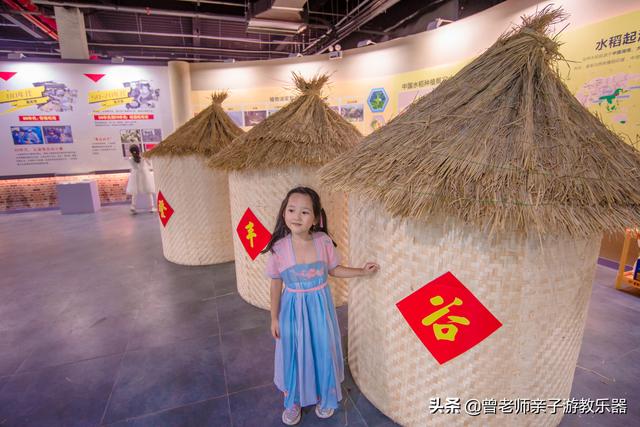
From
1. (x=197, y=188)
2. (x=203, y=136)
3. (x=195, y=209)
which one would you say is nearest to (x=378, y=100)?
(x=203, y=136)

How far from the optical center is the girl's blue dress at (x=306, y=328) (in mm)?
1652

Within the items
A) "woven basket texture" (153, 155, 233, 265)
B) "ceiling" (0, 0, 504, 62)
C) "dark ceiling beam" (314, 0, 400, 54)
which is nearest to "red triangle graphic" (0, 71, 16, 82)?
"ceiling" (0, 0, 504, 62)

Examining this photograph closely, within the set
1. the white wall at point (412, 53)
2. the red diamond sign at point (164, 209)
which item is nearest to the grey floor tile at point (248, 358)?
the red diamond sign at point (164, 209)

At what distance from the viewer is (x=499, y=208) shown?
1217mm

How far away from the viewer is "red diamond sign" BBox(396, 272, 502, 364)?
139cm

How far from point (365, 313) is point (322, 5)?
773 cm

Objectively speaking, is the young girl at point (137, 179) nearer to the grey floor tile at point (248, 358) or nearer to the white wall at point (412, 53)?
the white wall at point (412, 53)

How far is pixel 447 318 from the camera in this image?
144cm

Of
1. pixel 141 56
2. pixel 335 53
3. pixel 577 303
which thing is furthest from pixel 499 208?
pixel 141 56

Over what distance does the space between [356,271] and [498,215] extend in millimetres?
719

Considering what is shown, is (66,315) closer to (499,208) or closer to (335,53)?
(499,208)

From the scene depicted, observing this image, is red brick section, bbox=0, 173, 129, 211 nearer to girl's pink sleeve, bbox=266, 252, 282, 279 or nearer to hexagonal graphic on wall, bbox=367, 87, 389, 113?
hexagonal graphic on wall, bbox=367, 87, 389, 113

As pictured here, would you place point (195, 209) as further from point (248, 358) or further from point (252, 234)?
point (248, 358)

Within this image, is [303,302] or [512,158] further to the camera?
[303,302]
